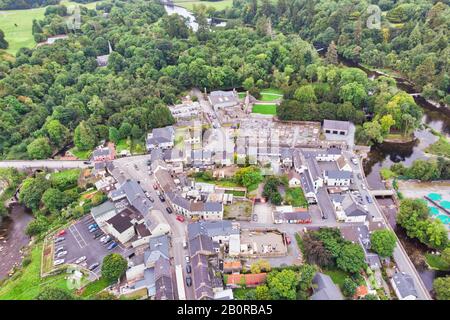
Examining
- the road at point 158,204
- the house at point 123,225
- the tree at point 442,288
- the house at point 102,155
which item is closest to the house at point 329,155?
the tree at point 442,288

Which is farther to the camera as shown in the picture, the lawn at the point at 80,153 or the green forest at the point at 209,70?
the green forest at the point at 209,70

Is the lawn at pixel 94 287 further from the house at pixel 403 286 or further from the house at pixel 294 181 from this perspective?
the house at pixel 403 286

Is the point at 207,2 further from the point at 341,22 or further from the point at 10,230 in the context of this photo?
the point at 10,230

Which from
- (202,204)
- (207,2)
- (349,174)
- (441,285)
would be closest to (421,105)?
(349,174)

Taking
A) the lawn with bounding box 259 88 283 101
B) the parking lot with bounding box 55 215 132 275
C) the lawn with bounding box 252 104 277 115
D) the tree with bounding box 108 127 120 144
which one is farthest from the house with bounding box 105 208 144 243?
the lawn with bounding box 259 88 283 101

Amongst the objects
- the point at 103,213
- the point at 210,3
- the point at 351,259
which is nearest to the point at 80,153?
the point at 103,213

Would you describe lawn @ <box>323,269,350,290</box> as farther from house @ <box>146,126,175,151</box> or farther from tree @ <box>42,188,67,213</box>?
tree @ <box>42,188,67,213</box>
